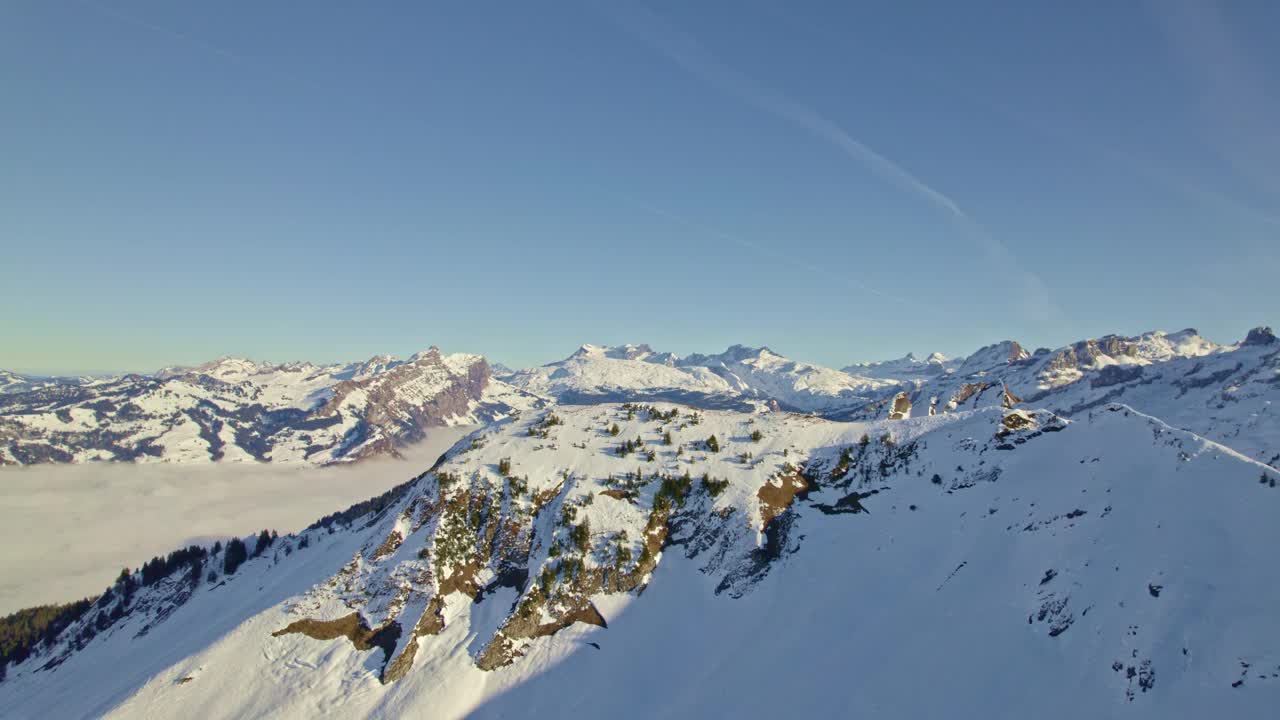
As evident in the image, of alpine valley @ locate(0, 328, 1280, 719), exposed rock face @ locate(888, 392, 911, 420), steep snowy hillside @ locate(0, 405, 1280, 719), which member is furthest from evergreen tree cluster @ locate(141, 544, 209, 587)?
exposed rock face @ locate(888, 392, 911, 420)

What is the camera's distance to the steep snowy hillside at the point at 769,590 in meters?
39.7

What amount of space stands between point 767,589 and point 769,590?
0.31 metres

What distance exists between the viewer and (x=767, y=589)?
211ft

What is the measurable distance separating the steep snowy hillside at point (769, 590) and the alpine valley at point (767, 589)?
10.3 inches

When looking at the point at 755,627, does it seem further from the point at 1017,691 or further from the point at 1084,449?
the point at 1084,449

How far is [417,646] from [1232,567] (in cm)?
7113

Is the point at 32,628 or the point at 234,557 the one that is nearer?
the point at 234,557

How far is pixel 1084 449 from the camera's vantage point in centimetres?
6394

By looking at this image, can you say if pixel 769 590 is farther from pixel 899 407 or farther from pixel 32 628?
pixel 32 628

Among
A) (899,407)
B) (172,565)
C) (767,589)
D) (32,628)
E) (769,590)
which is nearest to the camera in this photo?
(769,590)

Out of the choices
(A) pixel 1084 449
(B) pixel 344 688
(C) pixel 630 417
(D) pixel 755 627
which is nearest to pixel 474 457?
(C) pixel 630 417

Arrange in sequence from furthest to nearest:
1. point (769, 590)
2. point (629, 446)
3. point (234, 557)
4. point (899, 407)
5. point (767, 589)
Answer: point (899, 407), point (234, 557), point (629, 446), point (767, 589), point (769, 590)

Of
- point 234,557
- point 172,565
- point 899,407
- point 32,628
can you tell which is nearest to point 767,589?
point 899,407

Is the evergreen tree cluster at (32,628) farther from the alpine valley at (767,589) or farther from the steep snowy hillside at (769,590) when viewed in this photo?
the steep snowy hillside at (769,590)
